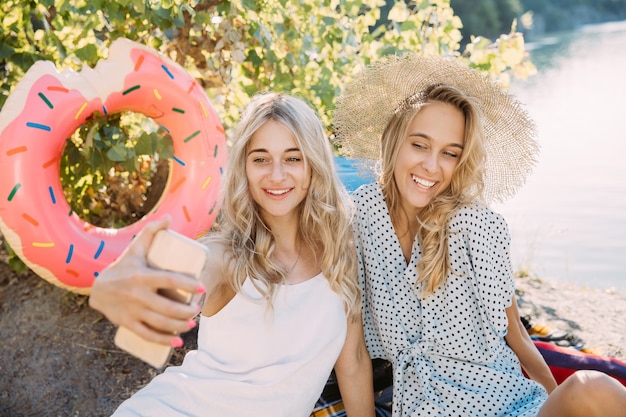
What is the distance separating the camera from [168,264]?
0.98 metres

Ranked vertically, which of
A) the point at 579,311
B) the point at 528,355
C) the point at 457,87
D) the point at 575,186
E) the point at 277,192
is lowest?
the point at 575,186

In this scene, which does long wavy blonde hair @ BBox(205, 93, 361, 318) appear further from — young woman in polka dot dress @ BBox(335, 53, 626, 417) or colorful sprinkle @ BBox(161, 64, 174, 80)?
colorful sprinkle @ BBox(161, 64, 174, 80)

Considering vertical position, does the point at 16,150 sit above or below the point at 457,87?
below

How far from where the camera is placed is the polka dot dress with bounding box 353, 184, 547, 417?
197 cm

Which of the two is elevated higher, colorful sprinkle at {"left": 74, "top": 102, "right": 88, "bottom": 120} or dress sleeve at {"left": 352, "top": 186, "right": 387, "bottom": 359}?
colorful sprinkle at {"left": 74, "top": 102, "right": 88, "bottom": 120}

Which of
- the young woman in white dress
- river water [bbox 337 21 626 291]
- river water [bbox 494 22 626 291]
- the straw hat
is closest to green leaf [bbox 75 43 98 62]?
river water [bbox 337 21 626 291]

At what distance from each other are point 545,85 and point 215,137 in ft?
41.6

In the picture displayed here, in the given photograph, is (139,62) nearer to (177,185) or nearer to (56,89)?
(56,89)

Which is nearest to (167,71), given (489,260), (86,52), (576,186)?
(86,52)

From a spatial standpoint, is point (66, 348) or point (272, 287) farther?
point (66, 348)

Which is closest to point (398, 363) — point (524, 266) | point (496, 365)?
point (496, 365)

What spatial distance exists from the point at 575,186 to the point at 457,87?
6.07 meters

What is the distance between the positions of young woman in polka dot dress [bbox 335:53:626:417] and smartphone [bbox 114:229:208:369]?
1109 mm

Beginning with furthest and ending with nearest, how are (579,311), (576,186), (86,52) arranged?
(576,186) < (579,311) < (86,52)
